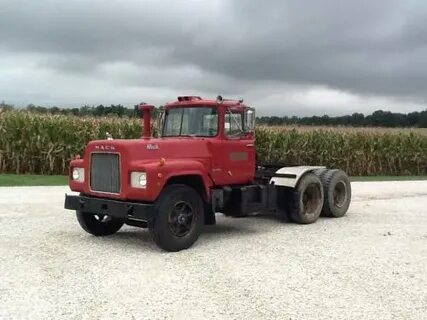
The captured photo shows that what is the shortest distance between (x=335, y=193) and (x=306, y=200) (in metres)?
1.22

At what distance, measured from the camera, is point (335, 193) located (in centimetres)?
1312

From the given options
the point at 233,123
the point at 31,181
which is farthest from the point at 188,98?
the point at 31,181

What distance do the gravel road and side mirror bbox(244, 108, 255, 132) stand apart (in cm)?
190

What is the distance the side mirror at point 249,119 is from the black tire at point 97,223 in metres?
2.77

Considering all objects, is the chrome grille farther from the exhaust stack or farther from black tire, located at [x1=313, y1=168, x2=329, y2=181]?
black tire, located at [x1=313, y1=168, x2=329, y2=181]

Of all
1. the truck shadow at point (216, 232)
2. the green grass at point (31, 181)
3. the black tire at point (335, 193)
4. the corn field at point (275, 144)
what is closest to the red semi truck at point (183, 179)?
the truck shadow at point (216, 232)

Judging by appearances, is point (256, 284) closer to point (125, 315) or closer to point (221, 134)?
point (125, 315)

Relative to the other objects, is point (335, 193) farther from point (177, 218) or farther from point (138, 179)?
point (138, 179)

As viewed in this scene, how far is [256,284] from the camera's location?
7.07 metres

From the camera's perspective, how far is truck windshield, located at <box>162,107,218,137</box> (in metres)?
10.0

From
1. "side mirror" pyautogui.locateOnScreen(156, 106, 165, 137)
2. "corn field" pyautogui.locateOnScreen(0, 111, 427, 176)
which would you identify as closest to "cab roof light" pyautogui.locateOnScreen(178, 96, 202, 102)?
"side mirror" pyautogui.locateOnScreen(156, 106, 165, 137)

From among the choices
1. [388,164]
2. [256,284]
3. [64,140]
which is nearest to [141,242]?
[256,284]

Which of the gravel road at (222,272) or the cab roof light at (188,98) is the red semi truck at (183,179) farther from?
the gravel road at (222,272)

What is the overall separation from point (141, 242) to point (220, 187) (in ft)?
5.32
